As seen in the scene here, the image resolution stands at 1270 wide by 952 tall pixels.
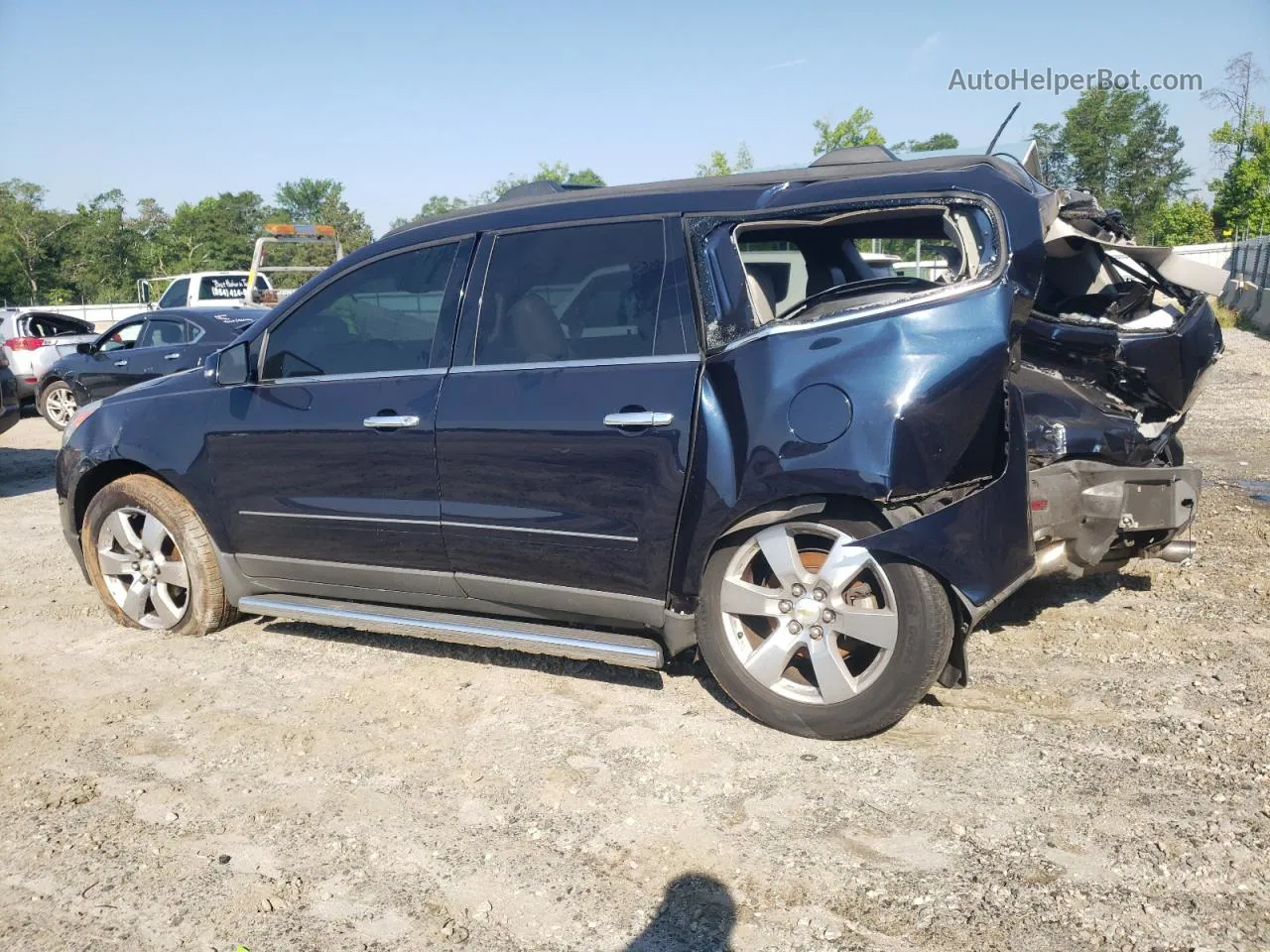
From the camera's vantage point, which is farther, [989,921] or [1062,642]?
[1062,642]

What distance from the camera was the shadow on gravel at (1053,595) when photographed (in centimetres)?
467

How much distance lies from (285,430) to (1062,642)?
3.42m

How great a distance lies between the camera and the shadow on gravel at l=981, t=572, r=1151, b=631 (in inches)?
184

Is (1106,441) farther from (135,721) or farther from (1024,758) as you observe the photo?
(135,721)

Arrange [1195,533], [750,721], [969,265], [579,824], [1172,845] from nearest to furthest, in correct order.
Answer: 1. [1172,845]
2. [579,824]
3. [969,265]
4. [750,721]
5. [1195,533]

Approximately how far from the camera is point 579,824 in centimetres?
304

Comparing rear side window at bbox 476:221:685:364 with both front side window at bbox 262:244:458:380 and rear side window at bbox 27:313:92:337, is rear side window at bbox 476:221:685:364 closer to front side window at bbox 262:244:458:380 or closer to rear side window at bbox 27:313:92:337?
front side window at bbox 262:244:458:380

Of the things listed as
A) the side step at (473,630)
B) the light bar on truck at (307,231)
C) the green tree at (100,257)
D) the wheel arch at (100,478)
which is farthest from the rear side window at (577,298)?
the green tree at (100,257)

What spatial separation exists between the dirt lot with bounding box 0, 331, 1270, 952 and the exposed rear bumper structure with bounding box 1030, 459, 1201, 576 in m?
0.54

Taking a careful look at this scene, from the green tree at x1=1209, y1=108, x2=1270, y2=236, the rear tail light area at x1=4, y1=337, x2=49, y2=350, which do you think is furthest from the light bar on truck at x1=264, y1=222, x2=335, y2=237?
the green tree at x1=1209, y1=108, x2=1270, y2=236

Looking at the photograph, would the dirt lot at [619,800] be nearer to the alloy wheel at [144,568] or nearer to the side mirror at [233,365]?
the alloy wheel at [144,568]

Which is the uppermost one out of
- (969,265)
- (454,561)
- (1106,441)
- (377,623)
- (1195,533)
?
(969,265)

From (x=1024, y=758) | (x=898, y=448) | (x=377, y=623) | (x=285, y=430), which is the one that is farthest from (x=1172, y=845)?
(x=285, y=430)

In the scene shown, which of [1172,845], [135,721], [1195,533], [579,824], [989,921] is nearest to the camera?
[989,921]
